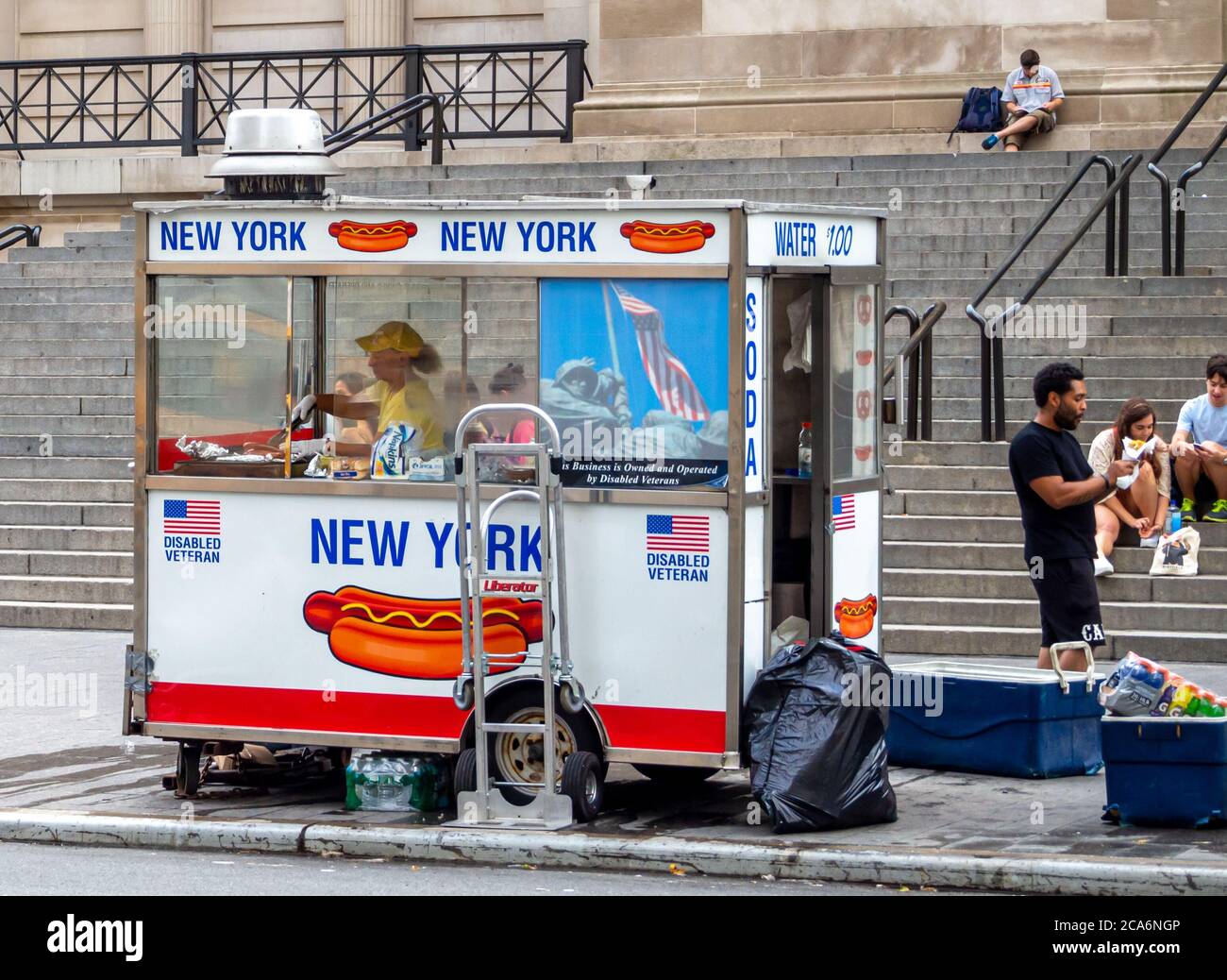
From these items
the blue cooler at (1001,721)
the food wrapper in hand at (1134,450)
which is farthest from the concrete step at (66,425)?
the blue cooler at (1001,721)

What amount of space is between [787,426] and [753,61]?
13272 mm

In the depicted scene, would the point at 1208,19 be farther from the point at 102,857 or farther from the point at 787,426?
the point at 102,857

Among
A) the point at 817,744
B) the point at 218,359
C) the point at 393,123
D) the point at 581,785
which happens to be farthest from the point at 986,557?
the point at 393,123

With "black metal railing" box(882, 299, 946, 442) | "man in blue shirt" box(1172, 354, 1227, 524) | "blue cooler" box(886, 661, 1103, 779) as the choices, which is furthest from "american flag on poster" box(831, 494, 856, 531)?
"black metal railing" box(882, 299, 946, 442)

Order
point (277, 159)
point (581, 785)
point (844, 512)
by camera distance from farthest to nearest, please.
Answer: point (277, 159) → point (844, 512) → point (581, 785)

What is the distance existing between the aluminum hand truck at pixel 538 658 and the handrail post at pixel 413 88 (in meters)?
15.9

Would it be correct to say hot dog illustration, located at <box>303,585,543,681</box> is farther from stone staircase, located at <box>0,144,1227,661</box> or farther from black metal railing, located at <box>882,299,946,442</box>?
black metal railing, located at <box>882,299,946,442</box>

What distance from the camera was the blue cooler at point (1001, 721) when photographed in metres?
9.53

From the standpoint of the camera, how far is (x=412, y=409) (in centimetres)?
932

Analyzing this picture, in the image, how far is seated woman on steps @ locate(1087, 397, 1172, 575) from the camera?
44.0ft

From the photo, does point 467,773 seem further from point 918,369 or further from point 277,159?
point 918,369

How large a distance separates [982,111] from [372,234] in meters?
13.1

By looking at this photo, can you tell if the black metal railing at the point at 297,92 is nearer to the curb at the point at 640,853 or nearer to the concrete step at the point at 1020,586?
the concrete step at the point at 1020,586

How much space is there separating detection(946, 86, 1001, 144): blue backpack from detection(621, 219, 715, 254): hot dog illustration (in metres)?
12.9
